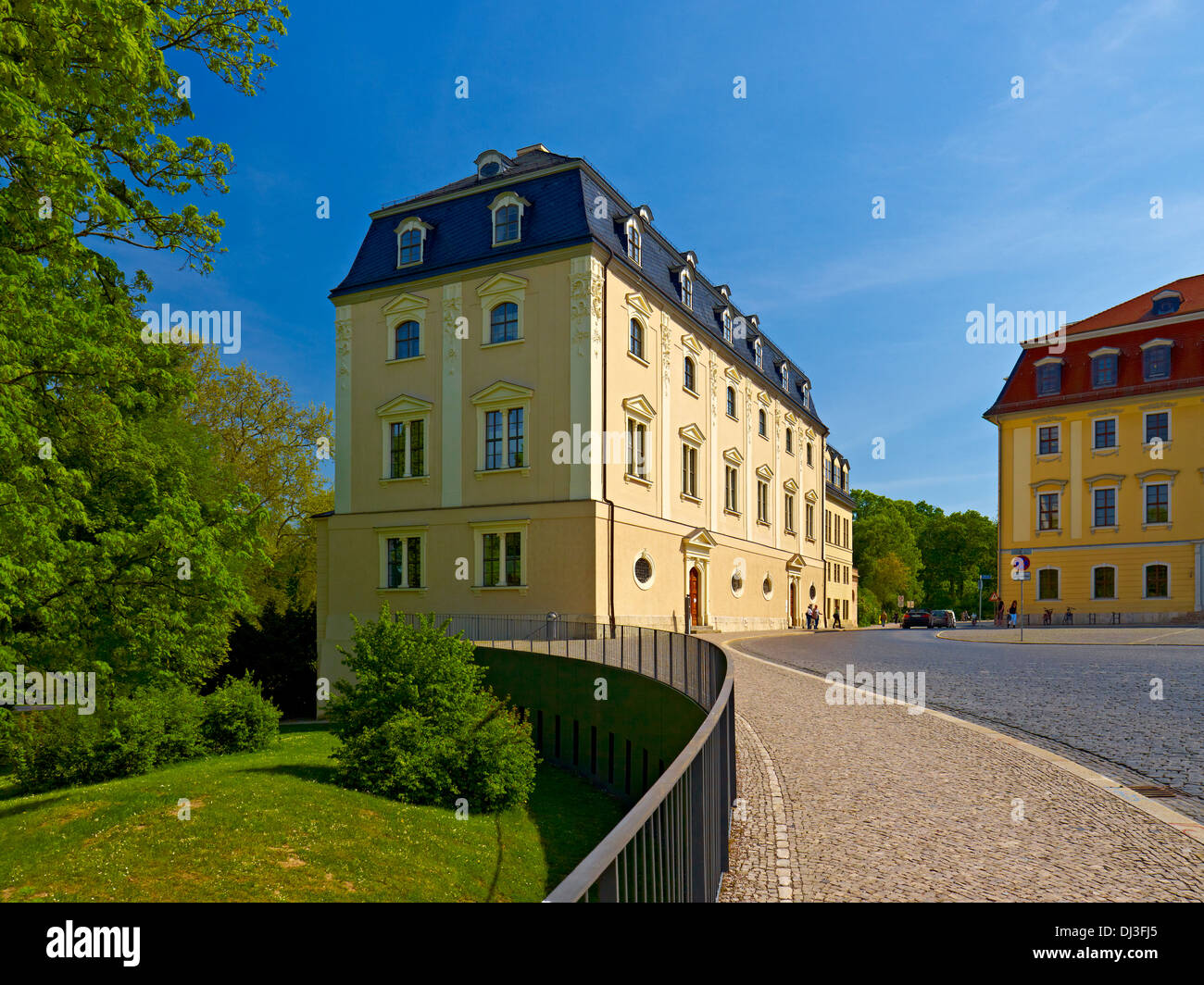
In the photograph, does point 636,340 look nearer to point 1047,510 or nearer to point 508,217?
point 508,217

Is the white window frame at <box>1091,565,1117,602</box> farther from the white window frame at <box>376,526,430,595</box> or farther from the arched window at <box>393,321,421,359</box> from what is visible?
the arched window at <box>393,321,421,359</box>

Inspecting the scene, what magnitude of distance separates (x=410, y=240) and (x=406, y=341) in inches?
162

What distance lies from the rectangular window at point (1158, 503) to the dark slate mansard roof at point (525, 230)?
26.6m

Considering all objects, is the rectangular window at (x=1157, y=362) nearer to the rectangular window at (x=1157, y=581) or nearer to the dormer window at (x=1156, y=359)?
the dormer window at (x=1156, y=359)

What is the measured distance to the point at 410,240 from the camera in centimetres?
Answer: 3469

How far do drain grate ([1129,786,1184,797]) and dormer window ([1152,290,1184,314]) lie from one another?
4990 cm

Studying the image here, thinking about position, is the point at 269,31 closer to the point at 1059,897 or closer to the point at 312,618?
the point at 1059,897

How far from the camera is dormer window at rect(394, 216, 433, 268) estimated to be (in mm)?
34250

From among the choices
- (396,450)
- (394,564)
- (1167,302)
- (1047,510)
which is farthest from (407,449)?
(1167,302)

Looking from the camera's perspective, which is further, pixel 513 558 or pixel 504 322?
pixel 504 322

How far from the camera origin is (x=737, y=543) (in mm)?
41594

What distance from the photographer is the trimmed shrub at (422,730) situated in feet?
50.9
